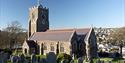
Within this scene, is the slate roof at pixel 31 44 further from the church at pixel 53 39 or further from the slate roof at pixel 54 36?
the slate roof at pixel 54 36

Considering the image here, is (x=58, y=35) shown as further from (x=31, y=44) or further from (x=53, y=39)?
(x=31, y=44)

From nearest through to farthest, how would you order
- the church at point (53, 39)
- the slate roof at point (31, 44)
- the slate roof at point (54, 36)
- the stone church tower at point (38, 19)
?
the church at point (53, 39), the slate roof at point (54, 36), the slate roof at point (31, 44), the stone church tower at point (38, 19)

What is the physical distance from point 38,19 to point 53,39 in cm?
791

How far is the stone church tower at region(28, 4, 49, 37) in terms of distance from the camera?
47925mm

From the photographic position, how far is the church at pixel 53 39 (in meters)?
38.9

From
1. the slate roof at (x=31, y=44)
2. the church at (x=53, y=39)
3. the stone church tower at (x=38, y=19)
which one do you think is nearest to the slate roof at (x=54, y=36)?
the church at (x=53, y=39)

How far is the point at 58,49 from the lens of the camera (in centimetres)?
4122

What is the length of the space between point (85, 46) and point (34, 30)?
46.6 ft

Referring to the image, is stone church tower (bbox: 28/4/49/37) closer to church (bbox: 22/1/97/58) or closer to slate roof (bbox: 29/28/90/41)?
church (bbox: 22/1/97/58)

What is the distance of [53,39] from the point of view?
42.1 m

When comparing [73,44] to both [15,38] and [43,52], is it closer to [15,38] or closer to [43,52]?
[43,52]

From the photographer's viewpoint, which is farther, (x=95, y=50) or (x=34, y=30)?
(x=34, y=30)

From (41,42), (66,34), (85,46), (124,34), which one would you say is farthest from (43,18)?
(124,34)

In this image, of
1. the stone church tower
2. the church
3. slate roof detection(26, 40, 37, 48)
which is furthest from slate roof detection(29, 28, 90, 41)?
the stone church tower
